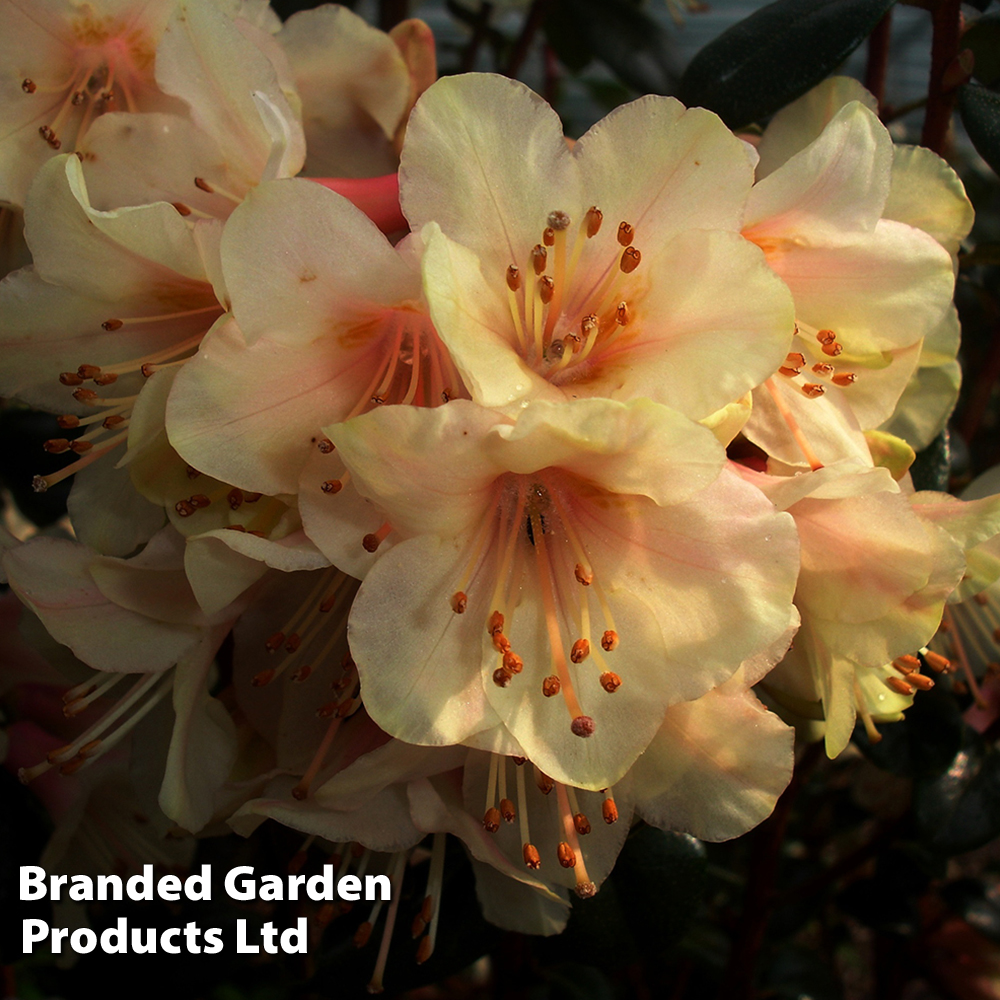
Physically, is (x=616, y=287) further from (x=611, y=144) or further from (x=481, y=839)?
(x=481, y=839)

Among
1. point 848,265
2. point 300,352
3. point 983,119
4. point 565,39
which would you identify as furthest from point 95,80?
point 565,39

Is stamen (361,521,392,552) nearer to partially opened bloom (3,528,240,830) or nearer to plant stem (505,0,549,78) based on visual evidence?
partially opened bloom (3,528,240,830)

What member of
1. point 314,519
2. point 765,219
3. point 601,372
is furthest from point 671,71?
point 314,519

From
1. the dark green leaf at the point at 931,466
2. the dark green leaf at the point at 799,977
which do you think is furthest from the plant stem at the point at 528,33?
the dark green leaf at the point at 799,977

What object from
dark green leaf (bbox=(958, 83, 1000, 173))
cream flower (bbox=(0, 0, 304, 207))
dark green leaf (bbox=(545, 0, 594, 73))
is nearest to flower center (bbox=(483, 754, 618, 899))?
cream flower (bbox=(0, 0, 304, 207))

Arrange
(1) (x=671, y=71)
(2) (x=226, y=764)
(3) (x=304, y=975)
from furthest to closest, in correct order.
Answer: (1) (x=671, y=71) → (3) (x=304, y=975) → (2) (x=226, y=764)

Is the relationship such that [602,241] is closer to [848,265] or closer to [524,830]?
[848,265]
